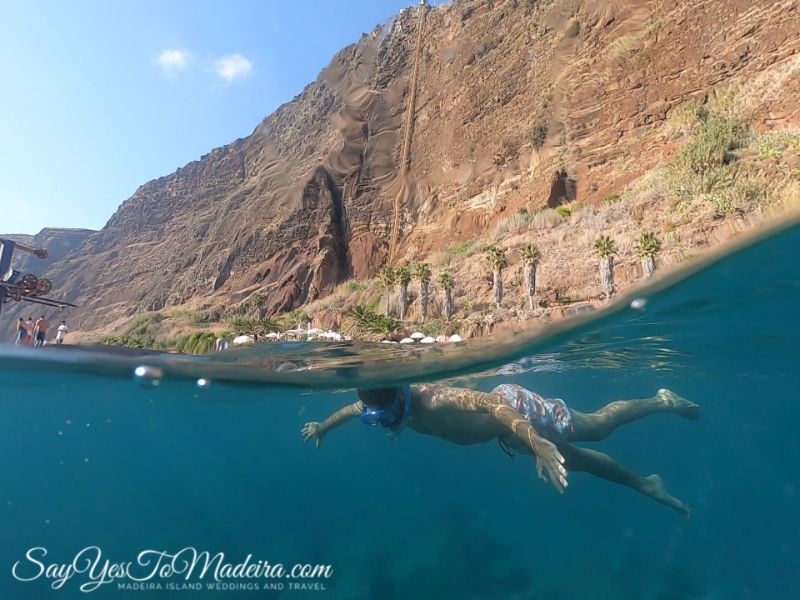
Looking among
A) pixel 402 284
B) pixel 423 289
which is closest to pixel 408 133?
pixel 402 284

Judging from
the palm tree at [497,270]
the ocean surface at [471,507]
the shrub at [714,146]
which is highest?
the shrub at [714,146]

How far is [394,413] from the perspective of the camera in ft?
20.1

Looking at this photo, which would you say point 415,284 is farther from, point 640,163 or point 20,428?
point 20,428

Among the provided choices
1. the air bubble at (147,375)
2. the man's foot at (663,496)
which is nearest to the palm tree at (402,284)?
the air bubble at (147,375)

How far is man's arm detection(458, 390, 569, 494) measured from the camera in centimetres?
471

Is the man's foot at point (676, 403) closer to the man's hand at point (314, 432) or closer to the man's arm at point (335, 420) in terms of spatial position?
the man's arm at point (335, 420)

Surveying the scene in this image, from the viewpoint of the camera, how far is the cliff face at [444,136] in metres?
31.1

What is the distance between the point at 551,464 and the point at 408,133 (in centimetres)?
4807

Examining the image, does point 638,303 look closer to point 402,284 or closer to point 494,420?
point 494,420

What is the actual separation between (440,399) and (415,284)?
23243mm

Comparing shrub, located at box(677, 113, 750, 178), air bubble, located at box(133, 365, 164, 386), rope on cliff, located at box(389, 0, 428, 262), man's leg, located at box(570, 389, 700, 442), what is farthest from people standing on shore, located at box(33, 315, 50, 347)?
rope on cliff, located at box(389, 0, 428, 262)

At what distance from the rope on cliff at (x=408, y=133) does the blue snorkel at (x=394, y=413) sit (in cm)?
3896

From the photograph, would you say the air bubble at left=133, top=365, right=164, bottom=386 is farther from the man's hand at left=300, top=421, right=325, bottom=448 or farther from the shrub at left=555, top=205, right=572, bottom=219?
the shrub at left=555, top=205, right=572, bottom=219

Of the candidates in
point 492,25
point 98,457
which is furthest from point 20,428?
point 492,25
